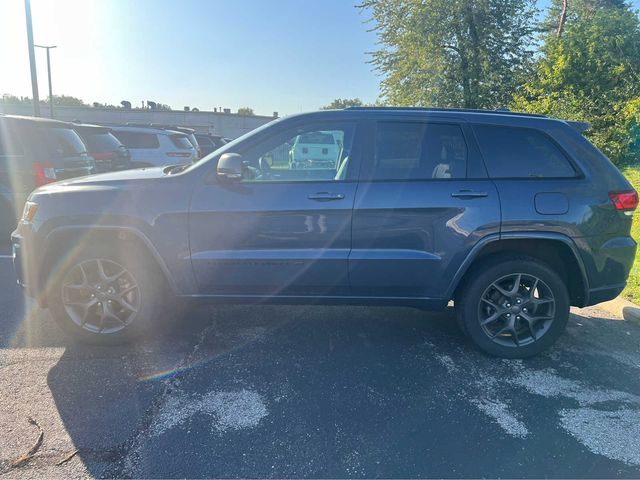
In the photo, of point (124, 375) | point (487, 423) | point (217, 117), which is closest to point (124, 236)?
point (124, 375)

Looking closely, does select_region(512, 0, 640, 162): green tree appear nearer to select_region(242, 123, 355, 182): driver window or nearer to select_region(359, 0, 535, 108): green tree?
select_region(359, 0, 535, 108): green tree

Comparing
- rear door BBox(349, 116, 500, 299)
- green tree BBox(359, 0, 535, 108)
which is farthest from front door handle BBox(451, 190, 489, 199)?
green tree BBox(359, 0, 535, 108)

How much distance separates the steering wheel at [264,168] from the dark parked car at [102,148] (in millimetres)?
6963

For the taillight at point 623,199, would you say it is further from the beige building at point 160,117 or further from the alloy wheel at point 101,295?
the beige building at point 160,117

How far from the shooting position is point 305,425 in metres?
2.54

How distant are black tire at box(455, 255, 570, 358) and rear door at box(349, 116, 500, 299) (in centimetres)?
26

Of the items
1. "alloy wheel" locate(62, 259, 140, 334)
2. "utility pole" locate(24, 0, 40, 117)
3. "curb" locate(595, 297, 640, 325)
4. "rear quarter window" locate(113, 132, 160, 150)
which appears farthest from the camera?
"utility pole" locate(24, 0, 40, 117)

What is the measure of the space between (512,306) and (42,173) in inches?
246

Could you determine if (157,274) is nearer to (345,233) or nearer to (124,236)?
(124,236)

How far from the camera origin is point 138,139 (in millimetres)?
11852

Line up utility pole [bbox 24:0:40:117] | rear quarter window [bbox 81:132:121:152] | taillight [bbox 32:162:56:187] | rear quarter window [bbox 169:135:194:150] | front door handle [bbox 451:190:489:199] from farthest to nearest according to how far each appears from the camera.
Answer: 1. utility pole [bbox 24:0:40:117]
2. rear quarter window [bbox 169:135:194:150]
3. rear quarter window [bbox 81:132:121:152]
4. taillight [bbox 32:162:56:187]
5. front door handle [bbox 451:190:489:199]

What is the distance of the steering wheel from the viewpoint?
130 inches

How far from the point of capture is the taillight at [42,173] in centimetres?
602

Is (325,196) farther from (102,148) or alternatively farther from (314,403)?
(102,148)
